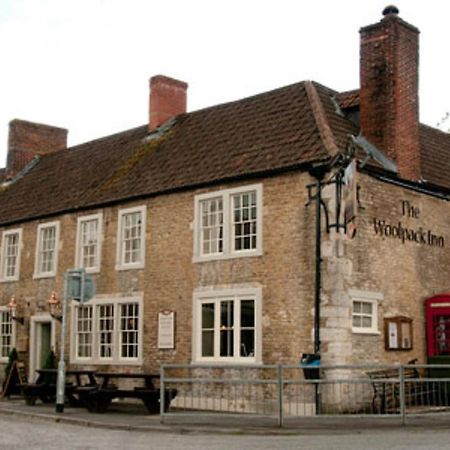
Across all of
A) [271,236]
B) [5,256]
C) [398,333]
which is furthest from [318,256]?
[5,256]

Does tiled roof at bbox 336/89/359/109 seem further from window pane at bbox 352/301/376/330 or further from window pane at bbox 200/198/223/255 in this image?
window pane at bbox 352/301/376/330

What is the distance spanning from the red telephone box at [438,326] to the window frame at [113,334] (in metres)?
7.63

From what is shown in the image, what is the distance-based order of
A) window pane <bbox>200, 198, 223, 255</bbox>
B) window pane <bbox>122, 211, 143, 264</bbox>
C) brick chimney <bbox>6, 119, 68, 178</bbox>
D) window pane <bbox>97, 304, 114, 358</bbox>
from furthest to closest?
brick chimney <bbox>6, 119, 68, 178</bbox>
window pane <bbox>97, 304, 114, 358</bbox>
window pane <bbox>122, 211, 143, 264</bbox>
window pane <bbox>200, 198, 223, 255</bbox>

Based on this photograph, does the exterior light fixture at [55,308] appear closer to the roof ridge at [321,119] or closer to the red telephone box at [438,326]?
the roof ridge at [321,119]

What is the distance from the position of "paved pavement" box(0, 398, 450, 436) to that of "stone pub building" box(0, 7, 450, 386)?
8.40 ft

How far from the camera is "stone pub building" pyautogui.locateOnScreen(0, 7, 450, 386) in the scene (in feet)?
58.2

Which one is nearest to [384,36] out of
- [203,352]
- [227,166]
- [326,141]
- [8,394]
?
[326,141]

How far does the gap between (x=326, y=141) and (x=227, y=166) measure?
9.94ft

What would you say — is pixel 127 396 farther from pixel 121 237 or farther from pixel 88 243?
pixel 88 243

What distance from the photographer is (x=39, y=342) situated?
2492cm

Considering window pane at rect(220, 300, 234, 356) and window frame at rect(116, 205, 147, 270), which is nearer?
window pane at rect(220, 300, 234, 356)

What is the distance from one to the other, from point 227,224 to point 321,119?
3.55 meters

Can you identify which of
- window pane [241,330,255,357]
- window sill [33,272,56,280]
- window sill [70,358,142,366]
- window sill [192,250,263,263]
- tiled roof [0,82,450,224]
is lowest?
window sill [70,358,142,366]

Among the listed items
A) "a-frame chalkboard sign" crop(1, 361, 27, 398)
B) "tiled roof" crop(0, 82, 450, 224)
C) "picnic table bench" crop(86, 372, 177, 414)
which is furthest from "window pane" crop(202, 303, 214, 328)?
"a-frame chalkboard sign" crop(1, 361, 27, 398)
